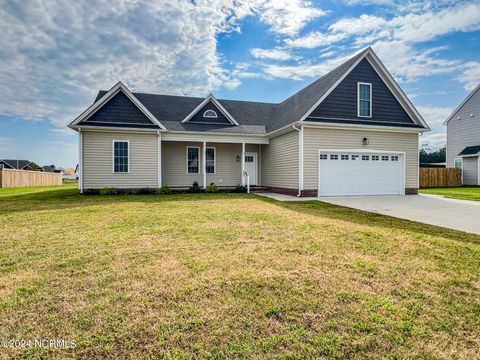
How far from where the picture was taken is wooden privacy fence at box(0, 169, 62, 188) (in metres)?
22.1

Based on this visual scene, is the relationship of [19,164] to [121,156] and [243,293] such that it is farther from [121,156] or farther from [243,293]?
[243,293]

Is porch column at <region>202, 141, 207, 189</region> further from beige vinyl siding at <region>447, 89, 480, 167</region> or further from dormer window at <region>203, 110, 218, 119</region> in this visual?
beige vinyl siding at <region>447, 89, 480, 167</region>

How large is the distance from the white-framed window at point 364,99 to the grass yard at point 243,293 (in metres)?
9.59

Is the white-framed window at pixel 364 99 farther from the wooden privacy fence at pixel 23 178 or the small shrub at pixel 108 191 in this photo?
the wooden privacy fence at pixel 23 178

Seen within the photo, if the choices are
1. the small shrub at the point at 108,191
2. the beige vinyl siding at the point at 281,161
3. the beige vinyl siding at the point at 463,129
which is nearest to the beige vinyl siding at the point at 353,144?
the beige vinyl siding at the point at 281,161

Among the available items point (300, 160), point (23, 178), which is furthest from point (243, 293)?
point (23, 178)

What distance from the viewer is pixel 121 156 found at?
14461 mm

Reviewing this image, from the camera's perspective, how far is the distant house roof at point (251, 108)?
13.6m

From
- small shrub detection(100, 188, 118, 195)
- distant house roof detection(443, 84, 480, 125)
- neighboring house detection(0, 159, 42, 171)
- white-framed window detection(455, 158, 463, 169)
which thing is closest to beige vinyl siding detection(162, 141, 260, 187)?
small shrub detection(100, 188, 118, 195)

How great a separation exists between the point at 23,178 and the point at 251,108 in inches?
867

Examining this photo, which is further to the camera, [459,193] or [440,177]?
[440,177]

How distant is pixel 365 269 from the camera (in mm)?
3629

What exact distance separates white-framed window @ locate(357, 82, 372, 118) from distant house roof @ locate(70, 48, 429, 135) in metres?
1.04

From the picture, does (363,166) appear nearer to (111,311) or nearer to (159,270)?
(159,270)
